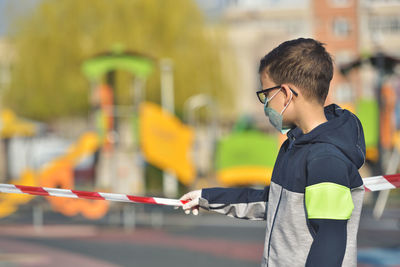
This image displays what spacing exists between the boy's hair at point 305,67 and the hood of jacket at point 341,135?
95mm

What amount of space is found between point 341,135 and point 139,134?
12.2 meters

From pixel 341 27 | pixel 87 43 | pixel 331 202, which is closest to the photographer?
pixel 331 202

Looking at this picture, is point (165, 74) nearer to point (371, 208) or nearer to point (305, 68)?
point (371, 208)

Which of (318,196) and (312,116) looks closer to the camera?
(318,196)

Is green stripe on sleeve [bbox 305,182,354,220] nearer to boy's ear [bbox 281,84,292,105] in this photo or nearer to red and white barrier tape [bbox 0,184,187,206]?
boy's ear [bbox 281,84,292,105]

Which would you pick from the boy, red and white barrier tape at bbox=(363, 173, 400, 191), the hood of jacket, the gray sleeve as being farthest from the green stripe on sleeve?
red and white barrier tape at bbox=(363, 173, 400, 191)

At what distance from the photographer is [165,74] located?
932 inches

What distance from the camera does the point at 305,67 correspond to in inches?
90.3

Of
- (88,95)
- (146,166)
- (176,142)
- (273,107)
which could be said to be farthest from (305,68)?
→ (88,95)

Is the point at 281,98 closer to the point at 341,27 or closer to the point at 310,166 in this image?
the point at 310,166

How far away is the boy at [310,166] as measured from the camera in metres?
2.12

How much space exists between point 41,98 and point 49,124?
308cm

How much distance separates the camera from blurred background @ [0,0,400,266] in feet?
37.0

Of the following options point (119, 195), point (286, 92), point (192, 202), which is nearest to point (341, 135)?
point (286, 92)
